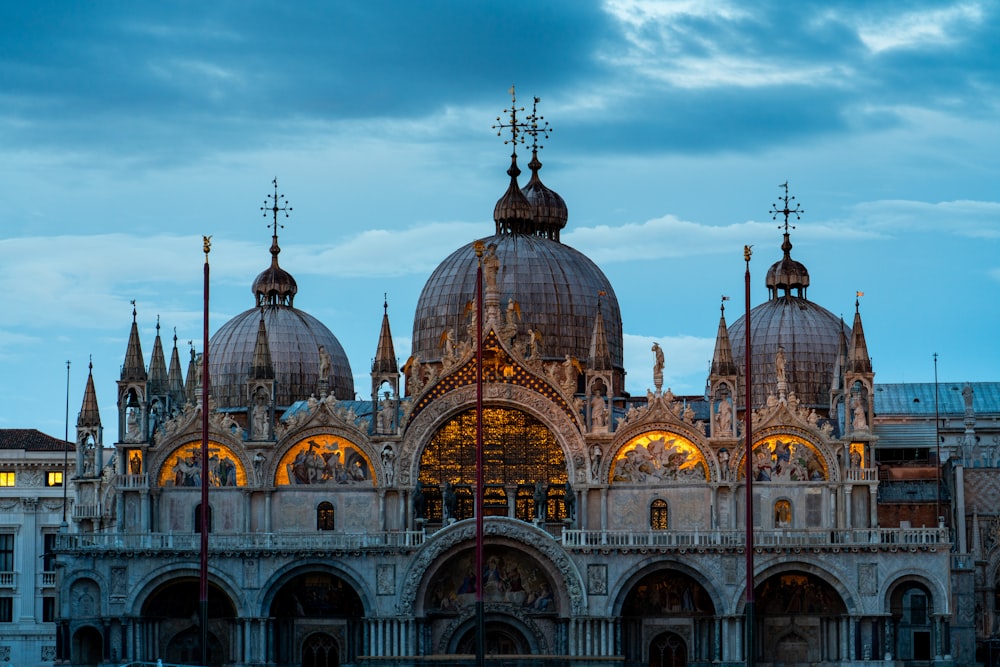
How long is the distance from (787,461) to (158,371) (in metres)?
29.2

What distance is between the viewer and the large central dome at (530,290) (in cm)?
10688

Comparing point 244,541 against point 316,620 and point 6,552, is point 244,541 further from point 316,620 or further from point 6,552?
point 6,552

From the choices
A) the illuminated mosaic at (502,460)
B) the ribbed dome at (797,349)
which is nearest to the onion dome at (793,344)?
the ribbed dome at (797,349)

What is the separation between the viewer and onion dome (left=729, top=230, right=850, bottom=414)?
4434 inches

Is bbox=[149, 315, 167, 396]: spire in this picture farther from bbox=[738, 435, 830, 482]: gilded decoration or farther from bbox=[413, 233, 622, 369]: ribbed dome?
bbox=[738, 435, 830, 482]: gilded decoration

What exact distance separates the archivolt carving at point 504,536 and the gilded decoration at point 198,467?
30.0 ft

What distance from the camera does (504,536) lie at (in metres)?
93.4

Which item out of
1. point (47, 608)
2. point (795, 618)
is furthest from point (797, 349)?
point (47, 608)

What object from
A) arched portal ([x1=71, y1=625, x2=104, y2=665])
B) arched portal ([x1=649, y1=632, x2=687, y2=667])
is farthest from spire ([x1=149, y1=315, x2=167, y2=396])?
arched portal ([x1=649, y1=632, x2=687, y2=667])

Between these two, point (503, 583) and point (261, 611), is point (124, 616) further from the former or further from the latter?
point (503, 583)

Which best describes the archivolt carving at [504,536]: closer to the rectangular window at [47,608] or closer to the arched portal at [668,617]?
the arched portal at [668,617]

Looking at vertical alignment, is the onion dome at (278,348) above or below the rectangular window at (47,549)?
above

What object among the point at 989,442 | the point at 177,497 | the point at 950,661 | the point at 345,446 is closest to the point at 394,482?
the point at 345,446

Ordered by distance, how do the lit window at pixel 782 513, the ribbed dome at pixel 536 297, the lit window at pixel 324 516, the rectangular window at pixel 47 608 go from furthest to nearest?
1. the rectangular window at pixel 47 608
2. the ribbed dome at pixel 536 297
3. the lit window at pixel 324 516
4. the lit window at pixel 782 513
